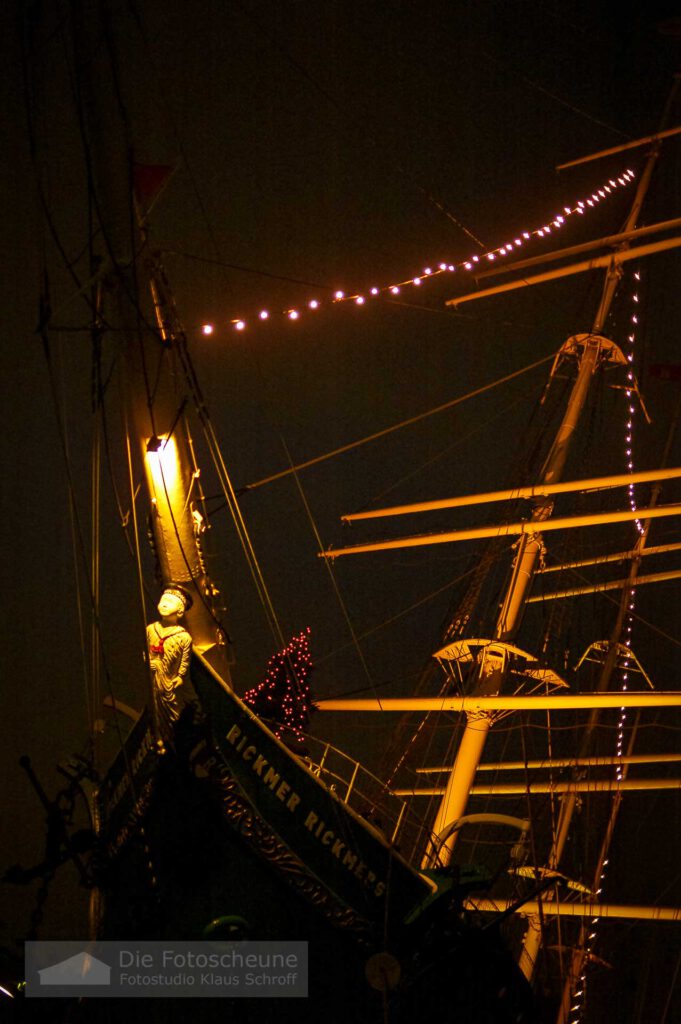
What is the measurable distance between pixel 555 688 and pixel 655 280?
3491mm

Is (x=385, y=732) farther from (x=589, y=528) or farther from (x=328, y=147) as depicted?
(x=328, y=147)

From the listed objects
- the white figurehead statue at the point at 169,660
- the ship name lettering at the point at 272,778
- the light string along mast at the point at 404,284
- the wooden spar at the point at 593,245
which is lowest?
the ship name lettering at the point at 272,778

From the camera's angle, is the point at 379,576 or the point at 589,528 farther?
the point at 589,528

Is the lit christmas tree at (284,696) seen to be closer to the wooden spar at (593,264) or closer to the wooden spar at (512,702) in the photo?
the wooden spar at (512,702)

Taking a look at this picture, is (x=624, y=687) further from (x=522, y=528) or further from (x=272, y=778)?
(x=272, y=778)

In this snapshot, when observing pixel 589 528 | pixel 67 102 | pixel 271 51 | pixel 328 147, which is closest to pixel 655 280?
pixel 589 528

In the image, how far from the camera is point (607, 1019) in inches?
269

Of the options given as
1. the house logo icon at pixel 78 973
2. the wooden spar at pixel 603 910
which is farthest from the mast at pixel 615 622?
the house logo icon at pixel 78 973

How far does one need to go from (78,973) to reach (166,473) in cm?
169

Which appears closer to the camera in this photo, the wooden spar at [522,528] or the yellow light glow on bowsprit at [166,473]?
the yellow light glow on bowsprit at [166,473]

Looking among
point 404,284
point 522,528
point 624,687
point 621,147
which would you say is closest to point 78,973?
point 404,284
